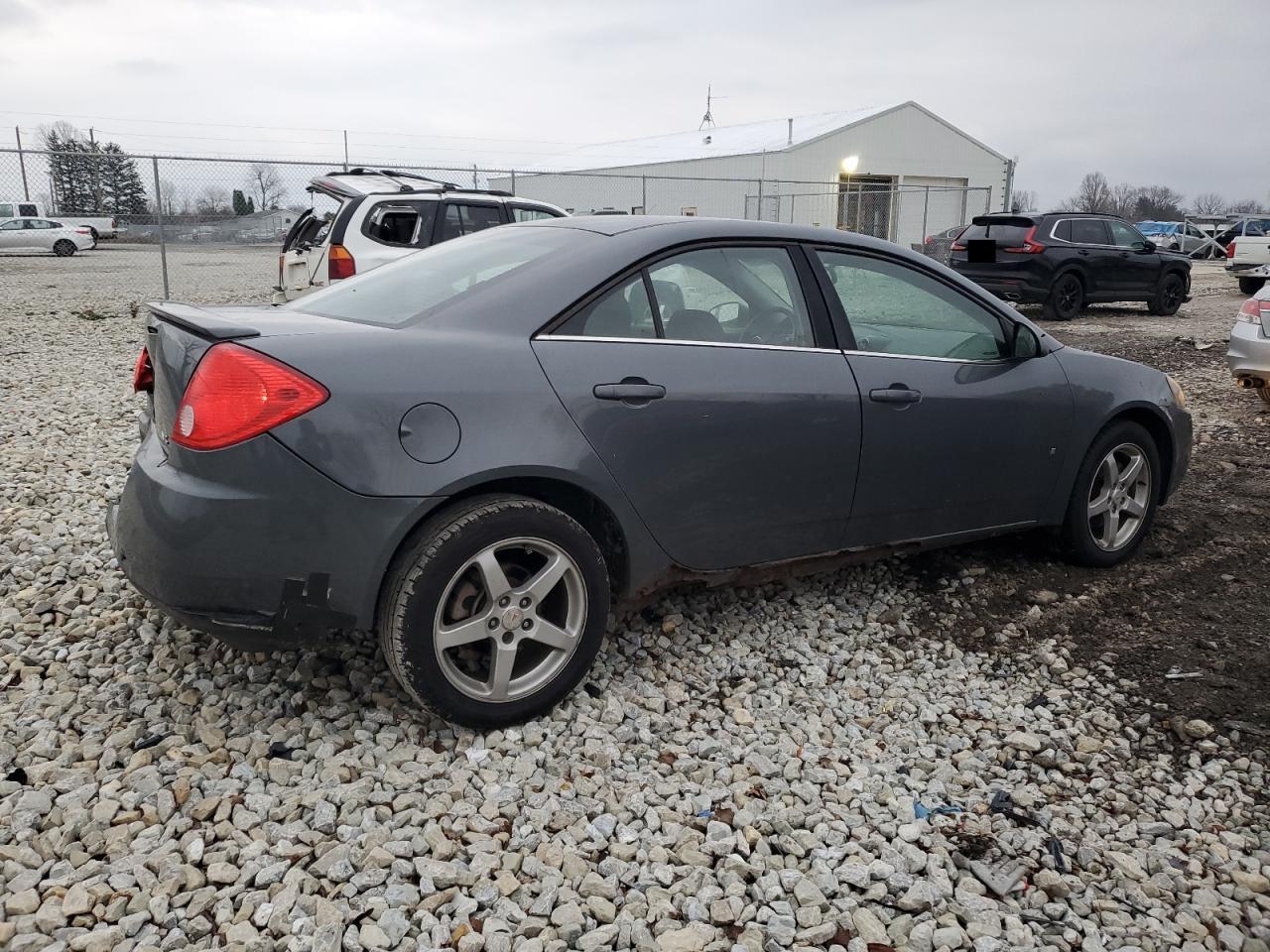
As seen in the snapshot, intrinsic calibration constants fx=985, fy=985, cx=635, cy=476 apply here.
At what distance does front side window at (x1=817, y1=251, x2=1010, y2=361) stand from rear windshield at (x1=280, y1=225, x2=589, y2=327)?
1.07 meters

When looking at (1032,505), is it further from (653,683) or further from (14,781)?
(14,781)

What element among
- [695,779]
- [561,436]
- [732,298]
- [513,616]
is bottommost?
[695,779]

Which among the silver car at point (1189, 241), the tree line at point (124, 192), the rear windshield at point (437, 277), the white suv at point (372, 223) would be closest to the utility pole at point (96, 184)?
the tree line at point (124, 192)

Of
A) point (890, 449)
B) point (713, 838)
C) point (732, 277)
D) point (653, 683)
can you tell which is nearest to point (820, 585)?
point (890, 449)

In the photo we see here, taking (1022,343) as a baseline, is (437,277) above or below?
above

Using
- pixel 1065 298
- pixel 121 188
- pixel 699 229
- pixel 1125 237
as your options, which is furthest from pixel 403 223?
pixel 1125 237

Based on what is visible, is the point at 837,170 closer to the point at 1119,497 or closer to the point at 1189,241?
the point at 1189,241

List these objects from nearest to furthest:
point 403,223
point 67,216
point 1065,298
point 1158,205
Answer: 1. point 403,223
2. point 1065,298
3. point 67,216
4. point 1158,205

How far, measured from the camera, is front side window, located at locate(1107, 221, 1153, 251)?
16172 millimetres

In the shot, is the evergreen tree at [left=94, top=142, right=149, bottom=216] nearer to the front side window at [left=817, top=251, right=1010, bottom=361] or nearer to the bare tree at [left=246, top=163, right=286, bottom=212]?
the bare tree at [left=246, top=163, right=286, bottom=212]

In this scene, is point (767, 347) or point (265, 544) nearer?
point (265, 544)

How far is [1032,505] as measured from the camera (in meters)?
4.23

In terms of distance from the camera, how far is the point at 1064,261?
50.2 ft

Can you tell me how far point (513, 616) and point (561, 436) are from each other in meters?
0.56
